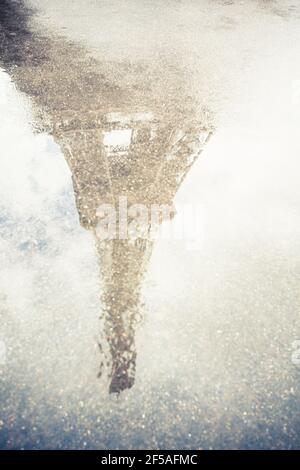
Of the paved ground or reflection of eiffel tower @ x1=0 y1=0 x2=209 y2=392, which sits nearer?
the paved ground

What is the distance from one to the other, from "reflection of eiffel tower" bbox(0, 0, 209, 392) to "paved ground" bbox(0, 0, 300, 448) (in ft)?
0.07

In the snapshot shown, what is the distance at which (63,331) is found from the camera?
2527 mm

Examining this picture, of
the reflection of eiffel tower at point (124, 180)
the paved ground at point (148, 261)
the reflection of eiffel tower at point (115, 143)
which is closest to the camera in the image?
the paved ground at point (148, 261)

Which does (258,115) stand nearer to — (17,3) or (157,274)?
(157,274)

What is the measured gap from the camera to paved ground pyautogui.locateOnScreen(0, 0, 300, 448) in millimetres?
2180

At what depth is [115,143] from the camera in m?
4.31

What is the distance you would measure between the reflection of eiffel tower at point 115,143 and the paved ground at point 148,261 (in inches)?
0.8

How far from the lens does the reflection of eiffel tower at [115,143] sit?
274cm

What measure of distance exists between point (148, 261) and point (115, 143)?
1985mm

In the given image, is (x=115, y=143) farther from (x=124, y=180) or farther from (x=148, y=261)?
(x=148, y=261)

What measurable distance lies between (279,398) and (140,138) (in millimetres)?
3438

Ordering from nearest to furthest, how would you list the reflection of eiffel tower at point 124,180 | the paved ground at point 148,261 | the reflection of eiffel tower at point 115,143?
the paved ground at point 148,261 → the reflection of eiffel tower at point 124,180 → the reflection of eiffel tower at point 115,143

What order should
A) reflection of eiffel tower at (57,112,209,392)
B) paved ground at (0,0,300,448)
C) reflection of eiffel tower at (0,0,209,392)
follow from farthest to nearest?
1. reflection of eiffel tower at (0,0,209,392)
2. reflection of eiffel tower at (57,112,209,392)
3. paved ground at (0,0,300,448)
